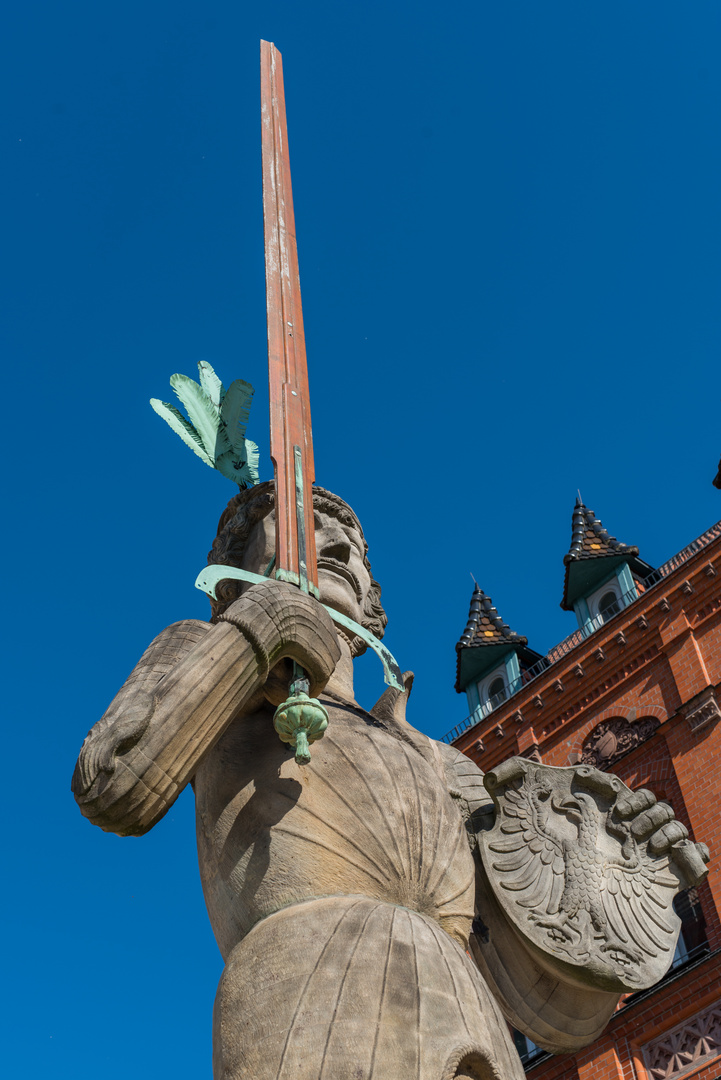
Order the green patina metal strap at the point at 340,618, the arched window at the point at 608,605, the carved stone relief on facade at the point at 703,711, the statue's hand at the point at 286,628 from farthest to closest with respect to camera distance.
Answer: the arched window at the point at 608,605
the carved stone relief on facade at the point at 703,711
the green patina metal strap at the point at 340,618
the statue's hand at the point at 286,628

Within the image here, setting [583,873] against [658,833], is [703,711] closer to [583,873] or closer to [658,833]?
[658,833]

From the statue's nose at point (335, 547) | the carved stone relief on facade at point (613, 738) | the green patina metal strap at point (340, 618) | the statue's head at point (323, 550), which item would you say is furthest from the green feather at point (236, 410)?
the carved stone relief on facade at point (613, 738)

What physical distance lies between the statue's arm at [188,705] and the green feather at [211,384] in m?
1.39

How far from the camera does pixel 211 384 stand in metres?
4.68

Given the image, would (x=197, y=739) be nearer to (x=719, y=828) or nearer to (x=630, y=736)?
(x=719, y=828)

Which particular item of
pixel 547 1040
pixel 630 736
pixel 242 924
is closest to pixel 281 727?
pixel 242 924

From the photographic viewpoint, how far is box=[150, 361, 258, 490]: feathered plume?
4480 millimetres

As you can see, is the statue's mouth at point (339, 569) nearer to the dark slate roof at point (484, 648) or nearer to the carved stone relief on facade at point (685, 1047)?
the carved stone relief on facade at point (685, 1047)

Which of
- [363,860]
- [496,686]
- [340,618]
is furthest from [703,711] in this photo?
[363,860]

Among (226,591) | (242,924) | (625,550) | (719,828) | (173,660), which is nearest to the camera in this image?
(242,924)

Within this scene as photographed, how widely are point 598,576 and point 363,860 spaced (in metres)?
26.1

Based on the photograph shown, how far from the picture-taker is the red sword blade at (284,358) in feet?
12.0

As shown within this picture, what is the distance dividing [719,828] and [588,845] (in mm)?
17741

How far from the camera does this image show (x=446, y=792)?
373cm
